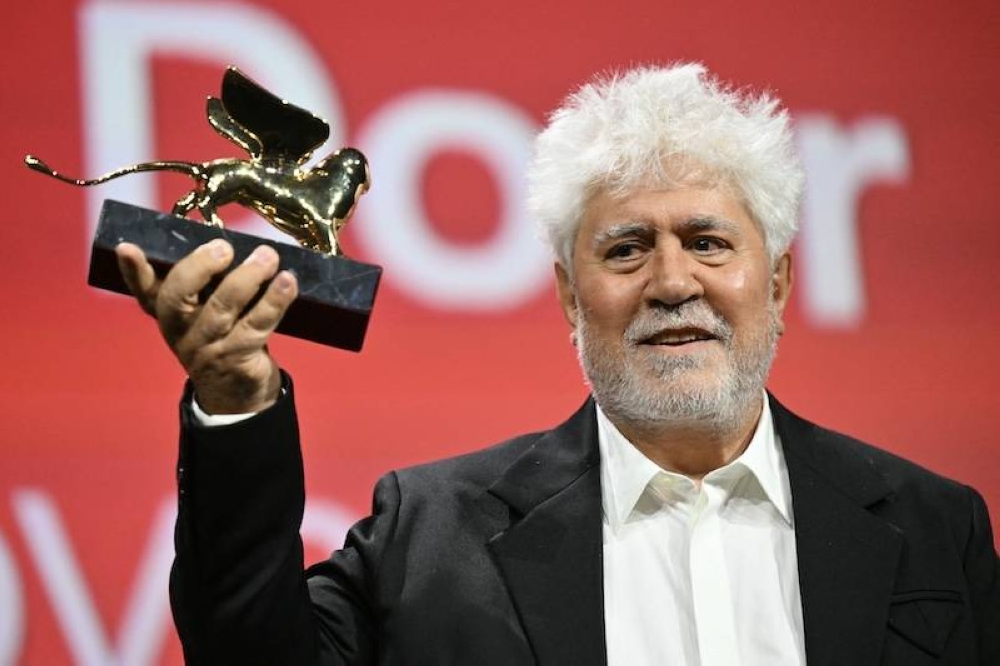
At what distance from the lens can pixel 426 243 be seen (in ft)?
8.22

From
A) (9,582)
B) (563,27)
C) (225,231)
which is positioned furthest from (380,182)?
(225,231)

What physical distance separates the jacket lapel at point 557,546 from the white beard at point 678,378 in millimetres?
87

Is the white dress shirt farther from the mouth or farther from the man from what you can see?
the mouth

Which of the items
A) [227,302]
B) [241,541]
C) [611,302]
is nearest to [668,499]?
[611,302]

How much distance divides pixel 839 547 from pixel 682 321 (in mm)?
340

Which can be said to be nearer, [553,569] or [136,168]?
[136,168]

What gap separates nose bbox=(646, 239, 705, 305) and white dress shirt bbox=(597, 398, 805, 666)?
8.2 inches

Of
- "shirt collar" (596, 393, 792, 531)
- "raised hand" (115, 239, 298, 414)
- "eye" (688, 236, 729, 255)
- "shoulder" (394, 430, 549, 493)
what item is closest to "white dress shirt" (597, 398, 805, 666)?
"shirt collar" (596, 393, 792, 531)

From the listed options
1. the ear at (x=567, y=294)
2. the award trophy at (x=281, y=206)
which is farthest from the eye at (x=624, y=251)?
the award trophy at (x=281, y=206)

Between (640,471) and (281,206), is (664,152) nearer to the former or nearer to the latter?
(640,471)

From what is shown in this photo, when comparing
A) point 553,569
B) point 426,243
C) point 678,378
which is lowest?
point 553,569

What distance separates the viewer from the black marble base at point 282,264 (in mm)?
1312

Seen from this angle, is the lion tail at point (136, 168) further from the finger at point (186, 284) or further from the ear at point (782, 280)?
the ear at point (782, 280)

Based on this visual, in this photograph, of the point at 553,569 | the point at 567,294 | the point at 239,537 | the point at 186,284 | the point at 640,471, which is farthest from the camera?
the point at 567,294
